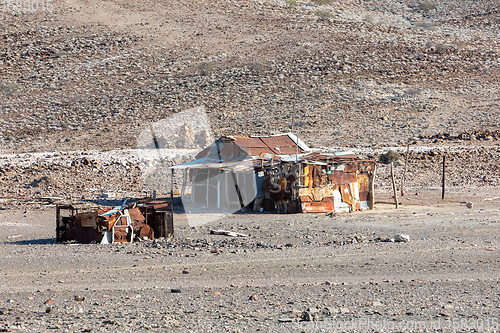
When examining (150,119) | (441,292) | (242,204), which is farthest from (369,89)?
(441,292)

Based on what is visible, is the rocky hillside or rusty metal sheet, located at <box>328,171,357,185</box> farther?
the rocky hillside

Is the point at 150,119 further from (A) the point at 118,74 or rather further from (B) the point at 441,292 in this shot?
(B) the point at 441,292

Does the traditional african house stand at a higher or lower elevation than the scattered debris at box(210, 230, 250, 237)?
higher

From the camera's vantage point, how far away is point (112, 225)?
13594 mm

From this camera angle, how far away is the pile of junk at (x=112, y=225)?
13.5 meters

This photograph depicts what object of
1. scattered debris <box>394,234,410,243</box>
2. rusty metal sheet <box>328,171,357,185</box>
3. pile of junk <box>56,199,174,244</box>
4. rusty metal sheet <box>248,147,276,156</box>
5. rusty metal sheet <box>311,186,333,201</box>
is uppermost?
rusty metal sheet <box>248,147,276,156</box>

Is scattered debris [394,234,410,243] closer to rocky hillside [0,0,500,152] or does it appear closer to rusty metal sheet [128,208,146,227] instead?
rusty metal sheet [128,208,146,227]

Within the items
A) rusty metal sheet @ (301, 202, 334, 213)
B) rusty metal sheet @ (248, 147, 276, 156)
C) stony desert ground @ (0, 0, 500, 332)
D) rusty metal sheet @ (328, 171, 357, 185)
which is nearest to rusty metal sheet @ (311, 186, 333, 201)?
rusty metal sheet @ (301, 202, 334, 213)

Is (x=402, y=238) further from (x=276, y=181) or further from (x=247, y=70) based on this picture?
(x=247, y=70)

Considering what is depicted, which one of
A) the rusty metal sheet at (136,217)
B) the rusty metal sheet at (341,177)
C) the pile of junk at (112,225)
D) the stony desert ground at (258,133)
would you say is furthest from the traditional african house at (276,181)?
the rusty metal sheet at (136,217)

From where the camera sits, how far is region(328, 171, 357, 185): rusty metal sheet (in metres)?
19.5

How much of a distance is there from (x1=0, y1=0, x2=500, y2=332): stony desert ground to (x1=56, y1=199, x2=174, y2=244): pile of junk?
49 cm

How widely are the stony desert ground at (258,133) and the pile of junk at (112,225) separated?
1.59 feet

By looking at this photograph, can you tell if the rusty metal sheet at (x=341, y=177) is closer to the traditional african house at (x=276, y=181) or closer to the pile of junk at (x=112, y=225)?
the traditional african house at (x=276, y=181)
